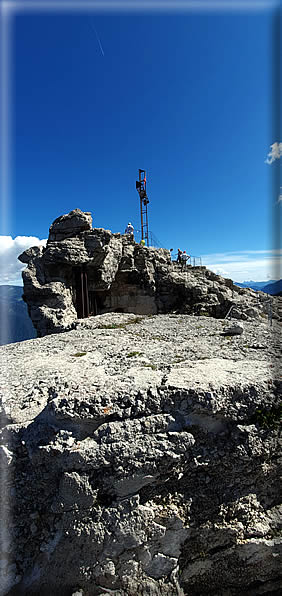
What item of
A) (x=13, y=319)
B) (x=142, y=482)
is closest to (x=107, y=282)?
(x=13, y=319)

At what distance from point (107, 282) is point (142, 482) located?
19.3m

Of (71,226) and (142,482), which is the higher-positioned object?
(71,226)

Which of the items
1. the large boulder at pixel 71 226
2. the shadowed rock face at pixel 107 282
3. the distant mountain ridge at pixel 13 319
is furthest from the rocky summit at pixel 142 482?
the large boulder at pixel 71 226

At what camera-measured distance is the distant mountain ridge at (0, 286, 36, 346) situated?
8932 mm

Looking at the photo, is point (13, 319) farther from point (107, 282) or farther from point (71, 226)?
point (71, 226)

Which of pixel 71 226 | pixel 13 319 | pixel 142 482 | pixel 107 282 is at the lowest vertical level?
pixel 142 482

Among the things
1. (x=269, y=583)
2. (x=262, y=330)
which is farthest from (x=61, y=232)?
(x=269, y=583)

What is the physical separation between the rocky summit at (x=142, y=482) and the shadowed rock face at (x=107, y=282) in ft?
38.7

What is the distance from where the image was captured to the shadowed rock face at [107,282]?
20891 mm

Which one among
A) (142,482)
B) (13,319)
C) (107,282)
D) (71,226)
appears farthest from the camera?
(107,282)

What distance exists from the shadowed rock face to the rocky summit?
11.8 m

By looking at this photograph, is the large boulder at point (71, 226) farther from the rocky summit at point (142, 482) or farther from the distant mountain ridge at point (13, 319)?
the rocky summit at point (142, 482)

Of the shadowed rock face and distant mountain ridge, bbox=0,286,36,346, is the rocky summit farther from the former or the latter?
the shadowed rock face

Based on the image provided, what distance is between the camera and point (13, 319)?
20.5 m
